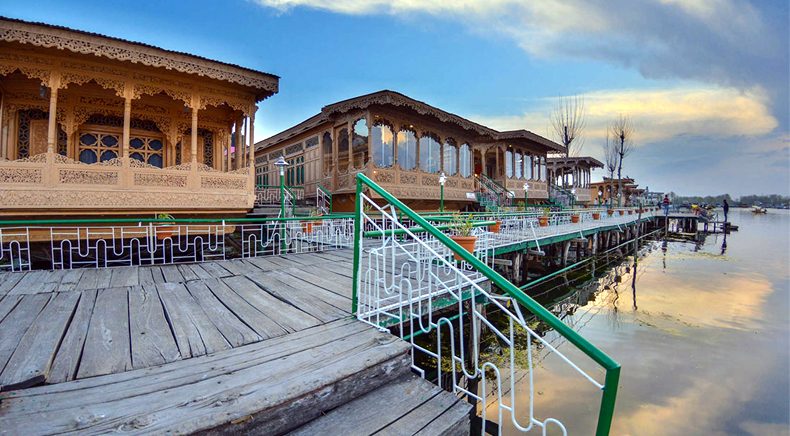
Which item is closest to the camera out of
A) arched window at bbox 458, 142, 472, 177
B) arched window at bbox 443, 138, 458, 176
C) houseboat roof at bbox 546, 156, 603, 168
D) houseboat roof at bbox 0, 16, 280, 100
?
houseboat roof at bbox 0, 16, 280, 100

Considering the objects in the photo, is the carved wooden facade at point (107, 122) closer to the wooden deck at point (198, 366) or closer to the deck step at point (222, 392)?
the wooden deck at point (198, 366)

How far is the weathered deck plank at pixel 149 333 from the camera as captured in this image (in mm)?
2420

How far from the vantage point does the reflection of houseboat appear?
48.7 feet

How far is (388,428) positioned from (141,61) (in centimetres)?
1190

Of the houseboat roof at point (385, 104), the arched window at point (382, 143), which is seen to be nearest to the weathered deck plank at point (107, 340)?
the houseboat roof at point (385, 104)

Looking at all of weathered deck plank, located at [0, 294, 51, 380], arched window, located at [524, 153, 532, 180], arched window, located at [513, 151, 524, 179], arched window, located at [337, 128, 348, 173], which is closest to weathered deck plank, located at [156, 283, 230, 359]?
weathered deck plank, located at [0, 294, 51, 380]

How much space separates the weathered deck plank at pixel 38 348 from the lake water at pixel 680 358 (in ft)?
18.0

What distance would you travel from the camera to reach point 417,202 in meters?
16.8

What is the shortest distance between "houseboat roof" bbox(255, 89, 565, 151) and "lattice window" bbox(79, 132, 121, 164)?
26.9 ft

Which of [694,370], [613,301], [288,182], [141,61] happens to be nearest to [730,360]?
[694,370]

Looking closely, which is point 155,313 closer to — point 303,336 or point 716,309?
point 303,336

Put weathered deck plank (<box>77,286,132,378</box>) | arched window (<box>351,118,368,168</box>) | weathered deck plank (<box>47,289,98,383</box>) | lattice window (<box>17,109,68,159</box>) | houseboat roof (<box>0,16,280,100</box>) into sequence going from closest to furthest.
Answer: weathered deck plank (<box>47,289,98,383</box>), weathered deck plank (<box>77,286,132,378</box>), houseboat roof (<box>0,16,280,100</box>), lattice window (<box>17,109,68,159</box>), arched window (<box>351,118,368,168</box>)

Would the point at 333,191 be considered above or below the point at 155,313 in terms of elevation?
above

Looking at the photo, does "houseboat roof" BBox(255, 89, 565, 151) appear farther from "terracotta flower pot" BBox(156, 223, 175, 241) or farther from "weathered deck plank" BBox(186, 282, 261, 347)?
"weathered deck plank" BBox(186, 282, 261, 347)
